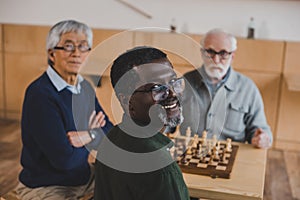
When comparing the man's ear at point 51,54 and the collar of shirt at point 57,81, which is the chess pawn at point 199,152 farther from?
the man's ear at point 51,54

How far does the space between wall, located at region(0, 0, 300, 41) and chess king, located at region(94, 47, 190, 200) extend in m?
3.52

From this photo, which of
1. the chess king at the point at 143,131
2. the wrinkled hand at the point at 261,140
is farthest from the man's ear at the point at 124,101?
the wrinkled hand at the point at 261,140

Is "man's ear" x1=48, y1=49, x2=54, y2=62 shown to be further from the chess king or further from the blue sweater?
the chess king

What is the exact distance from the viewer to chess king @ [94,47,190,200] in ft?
2.92

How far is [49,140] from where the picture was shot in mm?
1764

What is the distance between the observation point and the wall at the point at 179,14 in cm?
432

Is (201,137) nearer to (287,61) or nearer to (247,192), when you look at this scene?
(247,192)

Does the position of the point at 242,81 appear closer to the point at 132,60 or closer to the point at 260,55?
the point at 132,60

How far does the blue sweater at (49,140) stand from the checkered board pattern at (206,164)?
18.2 inches

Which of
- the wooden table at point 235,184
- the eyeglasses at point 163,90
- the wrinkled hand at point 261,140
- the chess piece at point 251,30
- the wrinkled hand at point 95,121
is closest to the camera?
the eyeglasses at point 163,90

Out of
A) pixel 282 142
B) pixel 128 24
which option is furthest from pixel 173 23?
pixel 282 142

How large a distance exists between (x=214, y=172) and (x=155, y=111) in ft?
2.62

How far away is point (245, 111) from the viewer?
2332mm

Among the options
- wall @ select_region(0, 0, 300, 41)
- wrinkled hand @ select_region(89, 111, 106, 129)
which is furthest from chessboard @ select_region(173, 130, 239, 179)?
wall @ select_region(0, 0, 300, 41)
